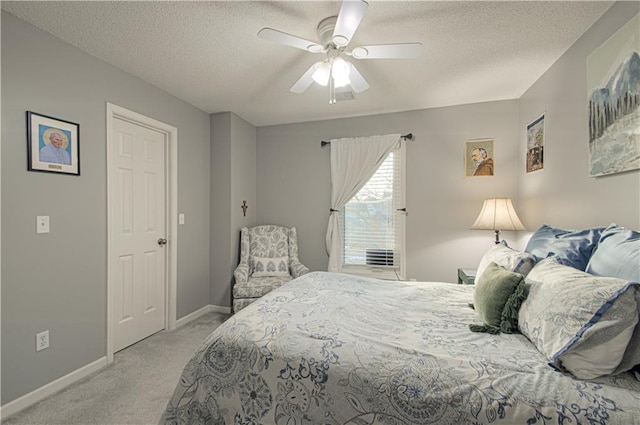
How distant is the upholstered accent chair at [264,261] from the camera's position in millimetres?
3094

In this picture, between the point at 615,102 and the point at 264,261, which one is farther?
the point at 264,261

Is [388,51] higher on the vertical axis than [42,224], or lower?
higher

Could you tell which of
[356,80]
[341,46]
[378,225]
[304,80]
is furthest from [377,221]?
[341,46]

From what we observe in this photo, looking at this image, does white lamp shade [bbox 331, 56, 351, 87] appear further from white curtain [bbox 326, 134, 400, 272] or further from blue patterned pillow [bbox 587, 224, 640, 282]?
blue patterned pillow [bbox 587, 224, 640, 282]

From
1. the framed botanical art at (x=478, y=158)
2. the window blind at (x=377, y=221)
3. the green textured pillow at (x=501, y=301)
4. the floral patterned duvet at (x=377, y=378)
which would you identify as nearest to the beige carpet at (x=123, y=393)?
the floral patterned duvet at (x=377, y=378)

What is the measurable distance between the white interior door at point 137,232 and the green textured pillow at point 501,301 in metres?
2.82

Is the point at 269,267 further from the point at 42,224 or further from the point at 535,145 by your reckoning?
the point at 535,145

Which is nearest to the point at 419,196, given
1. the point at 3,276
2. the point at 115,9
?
the point at 115,9

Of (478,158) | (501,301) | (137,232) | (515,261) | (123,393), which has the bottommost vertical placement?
(123,393)

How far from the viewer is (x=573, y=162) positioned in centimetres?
201

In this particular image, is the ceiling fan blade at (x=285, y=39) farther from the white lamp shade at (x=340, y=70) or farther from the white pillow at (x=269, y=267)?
the white pillow at (x=269, y=267)

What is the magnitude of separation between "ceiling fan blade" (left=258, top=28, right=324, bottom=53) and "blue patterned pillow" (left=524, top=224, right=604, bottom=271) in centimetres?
187

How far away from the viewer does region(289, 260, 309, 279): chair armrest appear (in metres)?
3.39

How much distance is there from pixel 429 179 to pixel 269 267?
226 cm
